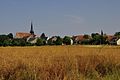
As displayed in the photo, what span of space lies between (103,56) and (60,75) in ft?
12.0

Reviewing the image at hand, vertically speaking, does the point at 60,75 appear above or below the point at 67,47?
below

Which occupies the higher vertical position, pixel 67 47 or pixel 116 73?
pixel 67 47

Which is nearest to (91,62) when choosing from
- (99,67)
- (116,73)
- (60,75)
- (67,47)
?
(99,67)

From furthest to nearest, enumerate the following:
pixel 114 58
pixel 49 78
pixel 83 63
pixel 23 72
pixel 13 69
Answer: pixel 114 58
pixel 83 63
pixel 13 69
pixel 23 72
pixel 49 78

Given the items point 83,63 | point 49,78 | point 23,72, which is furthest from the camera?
point 83,63

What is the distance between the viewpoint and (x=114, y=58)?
32.6ft

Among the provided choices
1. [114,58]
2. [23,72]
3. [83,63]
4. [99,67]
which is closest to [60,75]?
[23,72]

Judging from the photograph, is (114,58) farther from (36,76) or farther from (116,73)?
(36,76)

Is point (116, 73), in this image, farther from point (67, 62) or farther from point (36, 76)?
point (36, 76)

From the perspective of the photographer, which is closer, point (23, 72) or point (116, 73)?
point (23, 72)

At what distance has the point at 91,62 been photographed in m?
9.15

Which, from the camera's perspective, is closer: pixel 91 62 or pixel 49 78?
pixel 49 78

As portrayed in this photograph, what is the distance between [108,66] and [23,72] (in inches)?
119

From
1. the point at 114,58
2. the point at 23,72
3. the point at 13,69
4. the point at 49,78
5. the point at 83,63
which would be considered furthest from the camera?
the point at 114,58
